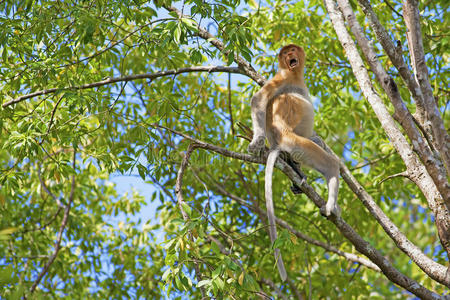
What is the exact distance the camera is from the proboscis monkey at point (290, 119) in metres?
3.80

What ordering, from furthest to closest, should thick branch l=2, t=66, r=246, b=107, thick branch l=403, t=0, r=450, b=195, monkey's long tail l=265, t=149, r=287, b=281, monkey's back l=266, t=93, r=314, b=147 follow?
monkey's back l=266, t=93, r=314, b=147
thick branch l=2, t=66, r=246, b=107
thick branch l=403, t=0, r=450, b=195
monkey's long tail l=265, t=149, r=287, b=281

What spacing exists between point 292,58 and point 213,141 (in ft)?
3.32

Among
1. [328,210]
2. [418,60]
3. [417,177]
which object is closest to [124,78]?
[328,210]

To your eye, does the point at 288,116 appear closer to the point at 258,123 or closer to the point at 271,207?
the point at 258,123

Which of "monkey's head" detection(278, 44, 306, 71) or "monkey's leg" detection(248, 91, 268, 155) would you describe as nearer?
"monkey's leg" detection(248, 91, 268, 155)

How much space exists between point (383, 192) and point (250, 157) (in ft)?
6.42

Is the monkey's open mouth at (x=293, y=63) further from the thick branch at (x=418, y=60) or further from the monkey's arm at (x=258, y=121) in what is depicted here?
the thick branch at (x=418, y=60)

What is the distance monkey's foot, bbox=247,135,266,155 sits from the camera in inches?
146

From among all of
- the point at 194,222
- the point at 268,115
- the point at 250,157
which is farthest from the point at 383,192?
the point at 194,222

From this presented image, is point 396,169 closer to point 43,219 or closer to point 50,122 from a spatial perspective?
point 50,122

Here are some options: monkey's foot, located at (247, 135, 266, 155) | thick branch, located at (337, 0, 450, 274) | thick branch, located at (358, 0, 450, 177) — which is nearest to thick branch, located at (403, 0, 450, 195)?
thick branch, located at (358, 0, 450, 177)

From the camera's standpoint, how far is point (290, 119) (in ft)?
13.8

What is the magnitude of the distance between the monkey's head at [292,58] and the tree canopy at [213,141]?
11.7 inches

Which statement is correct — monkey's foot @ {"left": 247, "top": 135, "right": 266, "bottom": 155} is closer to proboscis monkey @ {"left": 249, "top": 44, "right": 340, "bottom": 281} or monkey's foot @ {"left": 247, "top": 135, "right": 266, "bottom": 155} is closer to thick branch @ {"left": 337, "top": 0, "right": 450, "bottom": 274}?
proboscis monkey @ {"left": 249, "top": 44, "right": 340, "bottom": 281}
